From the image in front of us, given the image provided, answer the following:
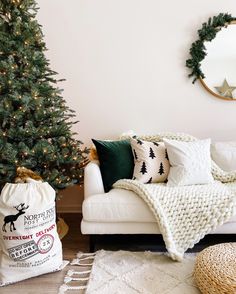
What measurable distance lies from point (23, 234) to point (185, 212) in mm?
1029

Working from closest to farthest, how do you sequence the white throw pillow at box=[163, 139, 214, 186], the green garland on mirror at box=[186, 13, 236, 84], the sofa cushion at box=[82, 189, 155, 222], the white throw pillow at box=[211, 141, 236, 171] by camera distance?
1. the sofa cushion at box=[82, 189, 155, 222]
2. the white throw pillow at box=[163, 139, 214, 186]
3. the white throw pillow at box=[211, 141, 236, 171]
4. the green garland on mirror at box=[186, 13, 236, 84]

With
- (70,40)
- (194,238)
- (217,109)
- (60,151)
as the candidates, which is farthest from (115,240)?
(70,40)

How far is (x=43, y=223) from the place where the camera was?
71.5 inches

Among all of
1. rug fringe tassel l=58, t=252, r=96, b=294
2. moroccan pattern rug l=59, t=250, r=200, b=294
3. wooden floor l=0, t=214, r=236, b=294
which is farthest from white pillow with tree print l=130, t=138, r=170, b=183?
rug fringe tassel l=58, t=252, r=96, b=294

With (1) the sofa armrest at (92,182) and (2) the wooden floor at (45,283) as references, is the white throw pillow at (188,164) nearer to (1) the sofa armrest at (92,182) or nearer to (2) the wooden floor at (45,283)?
(1) the sofa armrest at (92,182)

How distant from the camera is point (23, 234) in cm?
176

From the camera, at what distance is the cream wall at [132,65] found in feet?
9.00

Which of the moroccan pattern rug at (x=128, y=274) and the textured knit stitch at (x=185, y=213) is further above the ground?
the textured knit stitch at (x=185, y=213)

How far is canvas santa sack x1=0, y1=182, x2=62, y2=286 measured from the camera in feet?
5.76

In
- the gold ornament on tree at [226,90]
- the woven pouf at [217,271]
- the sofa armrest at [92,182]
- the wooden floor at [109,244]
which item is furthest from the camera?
the gold ornament on tree at [226,90]

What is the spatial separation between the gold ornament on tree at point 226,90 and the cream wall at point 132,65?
0.26ft

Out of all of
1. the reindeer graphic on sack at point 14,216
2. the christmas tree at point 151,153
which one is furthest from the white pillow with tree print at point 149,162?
the reindeer graphic on sack at point 14,216

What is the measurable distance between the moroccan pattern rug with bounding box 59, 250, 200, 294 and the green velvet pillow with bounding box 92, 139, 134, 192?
526 millimetres

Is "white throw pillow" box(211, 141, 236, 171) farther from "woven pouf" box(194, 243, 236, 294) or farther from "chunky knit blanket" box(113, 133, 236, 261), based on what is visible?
"woven pouf" box(194, 243, 236, 294)
